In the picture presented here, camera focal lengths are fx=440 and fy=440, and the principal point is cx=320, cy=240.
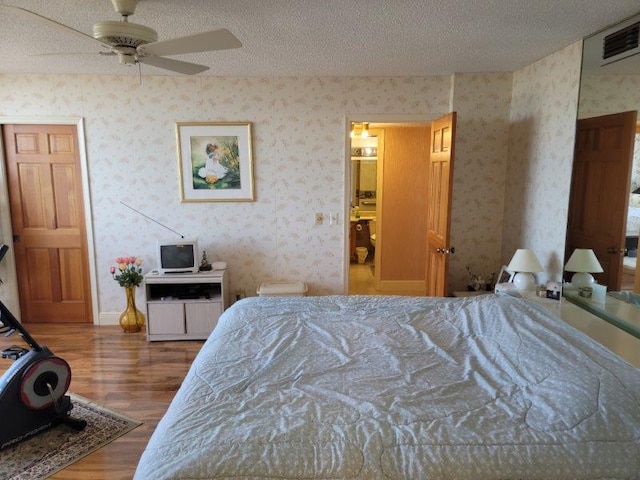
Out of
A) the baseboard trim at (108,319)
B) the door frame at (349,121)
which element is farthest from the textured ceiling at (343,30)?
the baseboard trim at (108,319)

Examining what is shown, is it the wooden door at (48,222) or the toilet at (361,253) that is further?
the toilet at (361,253)

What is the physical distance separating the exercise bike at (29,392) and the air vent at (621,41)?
12.5 feet

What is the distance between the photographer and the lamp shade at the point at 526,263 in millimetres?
3408

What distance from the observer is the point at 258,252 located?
4.56 m

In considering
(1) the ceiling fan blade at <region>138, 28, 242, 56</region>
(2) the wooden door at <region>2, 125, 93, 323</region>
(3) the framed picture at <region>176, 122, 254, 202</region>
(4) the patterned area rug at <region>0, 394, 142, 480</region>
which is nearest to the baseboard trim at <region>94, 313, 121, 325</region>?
(2) the wooden door at <region>2, 125, 93, 323</region>

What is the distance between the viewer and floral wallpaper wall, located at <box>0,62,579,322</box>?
168 inches

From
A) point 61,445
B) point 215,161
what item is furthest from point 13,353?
point 215,161

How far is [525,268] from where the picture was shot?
134 inches

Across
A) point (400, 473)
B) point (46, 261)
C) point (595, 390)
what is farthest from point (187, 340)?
point (595, 390)

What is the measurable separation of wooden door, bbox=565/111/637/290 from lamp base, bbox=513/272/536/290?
1.19 feet

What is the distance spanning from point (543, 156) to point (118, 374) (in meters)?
3.86

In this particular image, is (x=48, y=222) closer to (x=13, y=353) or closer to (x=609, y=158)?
(x=13, y=353)

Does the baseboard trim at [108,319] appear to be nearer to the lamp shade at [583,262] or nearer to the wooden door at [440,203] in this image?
the wooden door at [440,203]

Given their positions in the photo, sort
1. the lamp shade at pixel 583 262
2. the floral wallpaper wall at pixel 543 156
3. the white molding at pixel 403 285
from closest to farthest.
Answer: the lamp shade at pixel 583 262, the floral wallpaper wall at pixel 543 156, the white molding at pixel 403 285
